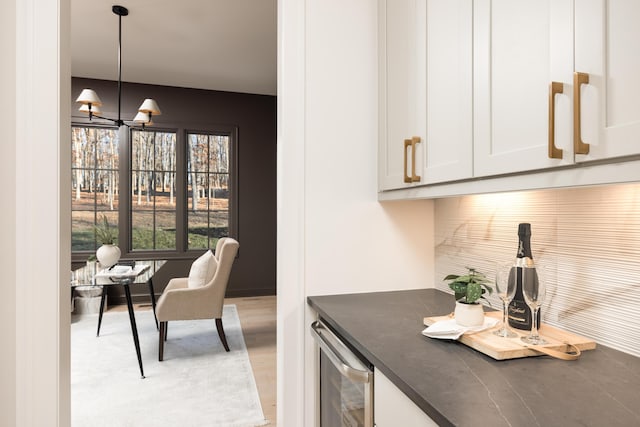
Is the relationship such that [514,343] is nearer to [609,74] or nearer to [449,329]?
[449,329]

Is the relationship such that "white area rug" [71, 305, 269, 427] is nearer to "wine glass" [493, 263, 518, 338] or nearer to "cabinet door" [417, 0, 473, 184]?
"wine glass" [493, 263, 518, 338]

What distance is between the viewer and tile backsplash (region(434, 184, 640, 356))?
0.95 m

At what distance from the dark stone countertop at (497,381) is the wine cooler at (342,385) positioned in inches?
1.9

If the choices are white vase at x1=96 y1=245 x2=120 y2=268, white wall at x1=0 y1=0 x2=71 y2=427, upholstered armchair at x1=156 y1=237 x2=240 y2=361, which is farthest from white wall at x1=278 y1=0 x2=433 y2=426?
white vase at x1=96 y1=245 x2=120 y2=268

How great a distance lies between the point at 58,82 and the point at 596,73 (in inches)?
63.2

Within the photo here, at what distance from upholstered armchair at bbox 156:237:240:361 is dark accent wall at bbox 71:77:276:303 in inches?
85.9

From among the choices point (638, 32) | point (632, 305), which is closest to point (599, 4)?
point (638, 32)

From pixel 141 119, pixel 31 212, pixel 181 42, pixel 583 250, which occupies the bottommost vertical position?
pixel 583 250

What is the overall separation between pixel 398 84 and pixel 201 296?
7.93ft

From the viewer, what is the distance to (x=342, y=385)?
1.22m

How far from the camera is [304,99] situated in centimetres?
158

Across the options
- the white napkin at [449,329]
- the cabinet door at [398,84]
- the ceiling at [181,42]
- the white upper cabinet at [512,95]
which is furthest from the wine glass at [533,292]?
the ceiling at [181,42]

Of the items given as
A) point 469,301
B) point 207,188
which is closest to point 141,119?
point 207,188

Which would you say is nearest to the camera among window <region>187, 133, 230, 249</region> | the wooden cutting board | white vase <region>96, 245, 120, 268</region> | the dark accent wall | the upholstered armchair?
the wooden cutting board
